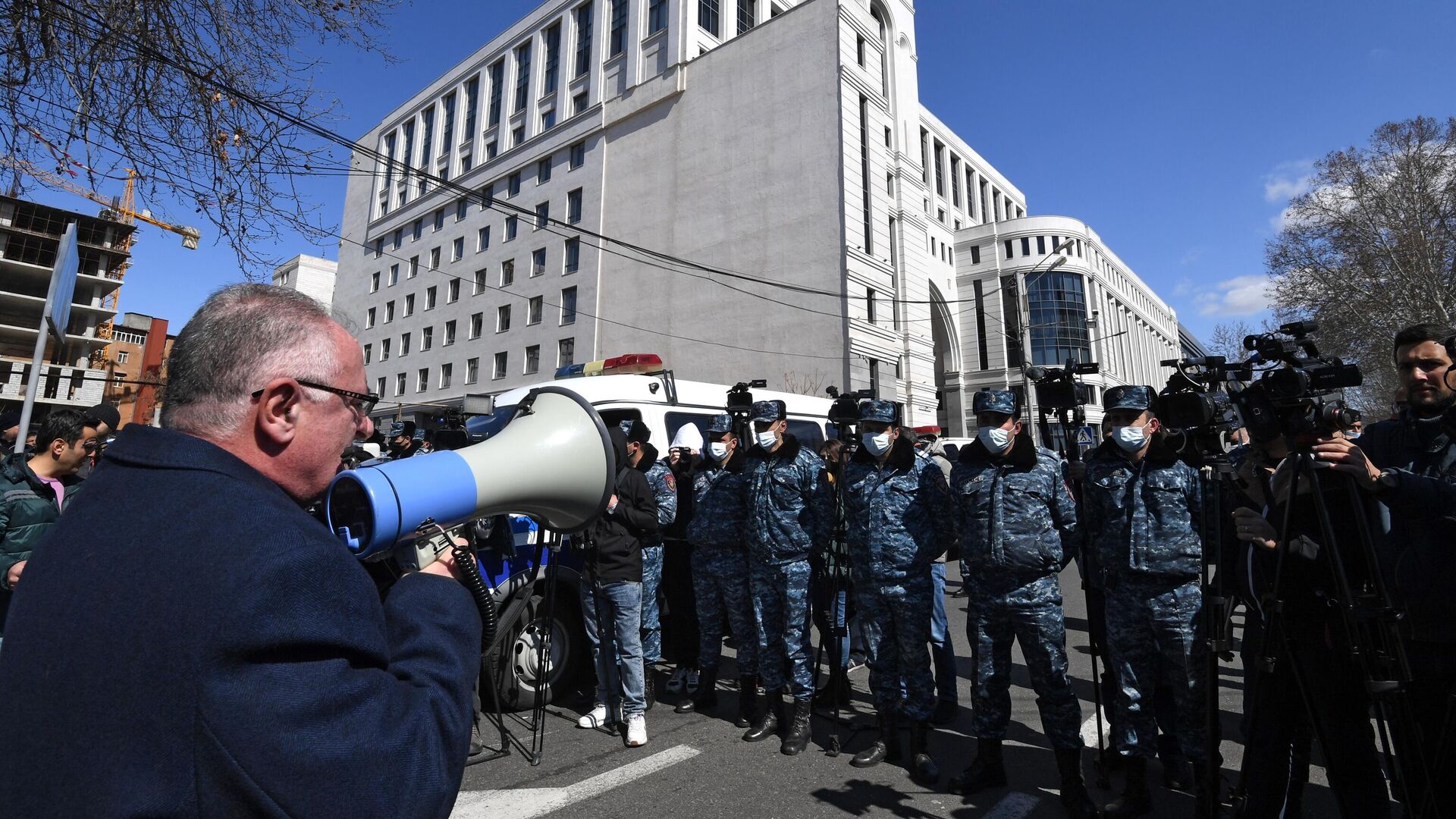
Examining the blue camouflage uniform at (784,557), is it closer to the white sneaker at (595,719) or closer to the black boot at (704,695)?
the black boot at (704,695)

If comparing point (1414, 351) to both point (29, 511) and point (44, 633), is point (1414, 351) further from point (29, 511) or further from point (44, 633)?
point (29, 511)

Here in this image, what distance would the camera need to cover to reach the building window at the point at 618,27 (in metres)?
32.5

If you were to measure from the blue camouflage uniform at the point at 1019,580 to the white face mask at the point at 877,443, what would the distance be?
2.27ft

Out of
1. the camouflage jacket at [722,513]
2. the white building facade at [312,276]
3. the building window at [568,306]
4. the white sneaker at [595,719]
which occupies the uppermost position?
the white building facade at [312,276]

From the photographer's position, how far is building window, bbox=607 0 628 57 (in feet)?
107

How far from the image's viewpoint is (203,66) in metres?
4.50

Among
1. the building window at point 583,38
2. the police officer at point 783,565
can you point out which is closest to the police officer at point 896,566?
the police officer at point 783,565

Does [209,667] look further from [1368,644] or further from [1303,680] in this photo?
[1303,680]

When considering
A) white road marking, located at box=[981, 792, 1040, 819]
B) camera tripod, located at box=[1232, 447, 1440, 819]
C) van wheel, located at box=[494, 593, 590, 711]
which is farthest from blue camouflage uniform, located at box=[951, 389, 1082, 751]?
van wheel, located at box=[494, 593, 590, 711]

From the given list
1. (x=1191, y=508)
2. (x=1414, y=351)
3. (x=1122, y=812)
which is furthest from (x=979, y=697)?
(x=1414, y=351)

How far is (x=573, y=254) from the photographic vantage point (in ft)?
107

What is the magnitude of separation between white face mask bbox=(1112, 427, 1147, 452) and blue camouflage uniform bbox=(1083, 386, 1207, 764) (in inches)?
2.4

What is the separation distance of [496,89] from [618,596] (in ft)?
137

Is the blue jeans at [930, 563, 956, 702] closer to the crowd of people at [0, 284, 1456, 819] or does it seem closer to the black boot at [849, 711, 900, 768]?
the crowd of people at [0, 284, 1456, 819]
